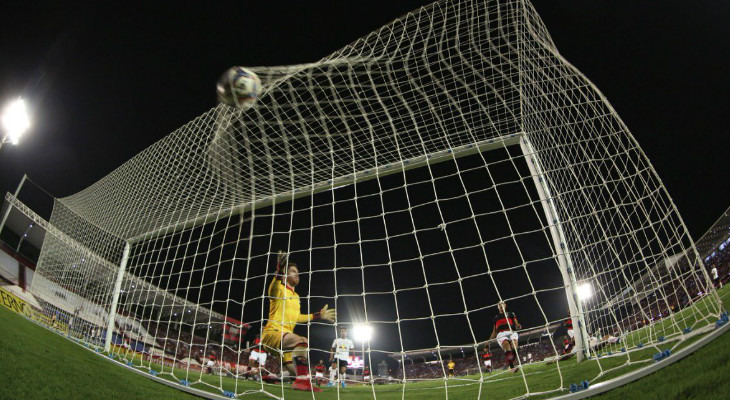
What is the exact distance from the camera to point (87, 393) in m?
2.71

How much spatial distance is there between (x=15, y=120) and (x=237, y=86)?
12131 mm

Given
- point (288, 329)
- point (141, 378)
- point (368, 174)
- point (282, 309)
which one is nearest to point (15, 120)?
point (141, 378)

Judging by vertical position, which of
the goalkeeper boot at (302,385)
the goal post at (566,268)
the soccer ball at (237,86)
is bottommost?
the goalkeeper boot at (302,385)

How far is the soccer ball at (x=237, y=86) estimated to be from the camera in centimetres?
376

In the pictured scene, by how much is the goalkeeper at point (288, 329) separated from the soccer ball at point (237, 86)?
2.18 metres

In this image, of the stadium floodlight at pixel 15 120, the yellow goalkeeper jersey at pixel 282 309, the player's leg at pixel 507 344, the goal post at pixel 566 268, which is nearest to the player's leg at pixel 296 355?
the yellow goalkeeper jersey at pixel 282 309

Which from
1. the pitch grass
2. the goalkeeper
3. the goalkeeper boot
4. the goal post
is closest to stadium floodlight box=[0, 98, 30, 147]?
the pitch grass

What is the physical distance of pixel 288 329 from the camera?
4.97 m

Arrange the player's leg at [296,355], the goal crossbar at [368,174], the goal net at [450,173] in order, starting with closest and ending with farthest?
the goal net at [450,173]
the player's leg at [296,355]
the goal crossbar at [368,174]

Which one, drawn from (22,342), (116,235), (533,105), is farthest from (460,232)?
(22,342)

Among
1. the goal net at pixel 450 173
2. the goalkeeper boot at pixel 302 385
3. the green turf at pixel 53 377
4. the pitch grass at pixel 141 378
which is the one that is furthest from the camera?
the goalkeeper boot at pixel 302 385

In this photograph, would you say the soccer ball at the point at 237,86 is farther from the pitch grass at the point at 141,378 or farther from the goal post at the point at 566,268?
the goal post at the point at 566,268

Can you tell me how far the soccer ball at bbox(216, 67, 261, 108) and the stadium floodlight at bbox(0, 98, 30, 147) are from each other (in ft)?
38.0

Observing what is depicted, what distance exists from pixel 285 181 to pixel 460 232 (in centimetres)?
1232
